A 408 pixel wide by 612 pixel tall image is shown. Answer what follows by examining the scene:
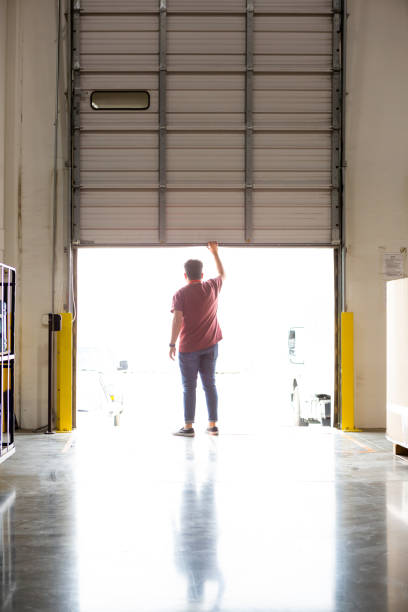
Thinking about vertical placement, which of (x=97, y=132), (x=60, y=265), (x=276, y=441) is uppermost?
(x=97, y=132)

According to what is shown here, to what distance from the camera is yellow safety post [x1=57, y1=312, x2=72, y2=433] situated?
7.55 meters

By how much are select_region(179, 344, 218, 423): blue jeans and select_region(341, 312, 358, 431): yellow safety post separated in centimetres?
174

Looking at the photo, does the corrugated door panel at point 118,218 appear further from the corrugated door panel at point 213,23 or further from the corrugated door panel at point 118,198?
the corrugated door panel at point 213,23

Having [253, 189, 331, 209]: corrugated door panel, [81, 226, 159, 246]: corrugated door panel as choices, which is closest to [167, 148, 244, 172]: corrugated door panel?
[253, 189, 331, 209]: corrugated door panel

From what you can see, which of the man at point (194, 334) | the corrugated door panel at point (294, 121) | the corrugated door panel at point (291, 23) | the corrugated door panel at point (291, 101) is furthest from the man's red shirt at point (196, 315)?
the corrugated door panel at point (291, 23)

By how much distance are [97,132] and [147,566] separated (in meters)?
6.00

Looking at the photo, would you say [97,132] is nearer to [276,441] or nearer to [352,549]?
[276,441]

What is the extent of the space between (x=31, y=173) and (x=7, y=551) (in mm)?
5399

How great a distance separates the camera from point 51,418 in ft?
24.3

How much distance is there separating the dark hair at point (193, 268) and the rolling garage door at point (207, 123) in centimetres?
72

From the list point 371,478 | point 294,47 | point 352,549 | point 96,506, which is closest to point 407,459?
point 371,478

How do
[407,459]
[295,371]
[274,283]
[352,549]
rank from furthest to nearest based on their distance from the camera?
1. [274,283]
2. [295,371]
3. [407,459]
4. [352,549]

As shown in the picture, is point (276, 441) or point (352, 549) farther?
point (276, 441)

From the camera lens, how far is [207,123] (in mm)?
7832
